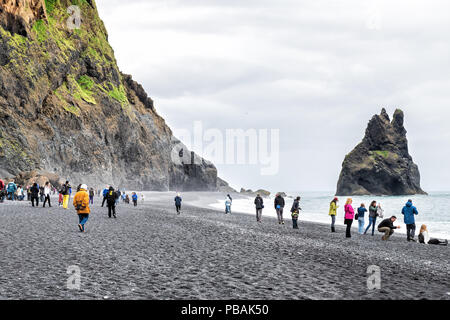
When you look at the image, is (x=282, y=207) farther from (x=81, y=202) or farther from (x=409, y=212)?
(x=81, y=202)

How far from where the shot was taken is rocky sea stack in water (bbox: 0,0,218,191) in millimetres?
66750

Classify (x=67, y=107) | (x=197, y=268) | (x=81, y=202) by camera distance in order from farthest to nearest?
(x=67, y=107), (x=81, y=202), (x=197, y=268)

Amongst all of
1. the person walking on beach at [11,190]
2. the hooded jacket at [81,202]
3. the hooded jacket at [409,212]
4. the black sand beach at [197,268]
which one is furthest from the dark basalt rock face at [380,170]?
the hooded jacket at [81,202]

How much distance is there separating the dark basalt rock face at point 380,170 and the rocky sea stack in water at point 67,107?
103674 millimetres

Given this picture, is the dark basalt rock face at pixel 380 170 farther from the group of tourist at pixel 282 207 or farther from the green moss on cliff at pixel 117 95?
the group of tourist at pixel 282 207

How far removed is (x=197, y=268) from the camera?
10.4 m

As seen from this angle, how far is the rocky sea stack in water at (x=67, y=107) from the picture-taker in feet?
219

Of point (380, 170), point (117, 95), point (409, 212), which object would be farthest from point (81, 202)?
point (380, 170)

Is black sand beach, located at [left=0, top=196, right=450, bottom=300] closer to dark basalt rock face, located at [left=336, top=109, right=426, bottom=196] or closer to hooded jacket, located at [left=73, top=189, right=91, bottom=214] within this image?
hooded jacket, located at [left=73, top=189, right=91, bottom=214]

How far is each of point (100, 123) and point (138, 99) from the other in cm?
4171

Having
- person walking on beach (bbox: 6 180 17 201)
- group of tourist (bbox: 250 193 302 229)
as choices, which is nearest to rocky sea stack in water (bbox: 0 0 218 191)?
person walking on beach (bbox: 6 180 17 201)

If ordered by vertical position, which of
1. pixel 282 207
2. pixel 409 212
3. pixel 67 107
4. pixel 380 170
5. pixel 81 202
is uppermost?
pixel 67 107

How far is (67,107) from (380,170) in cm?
14997

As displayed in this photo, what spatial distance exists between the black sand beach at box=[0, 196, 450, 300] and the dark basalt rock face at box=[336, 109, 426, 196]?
180m
